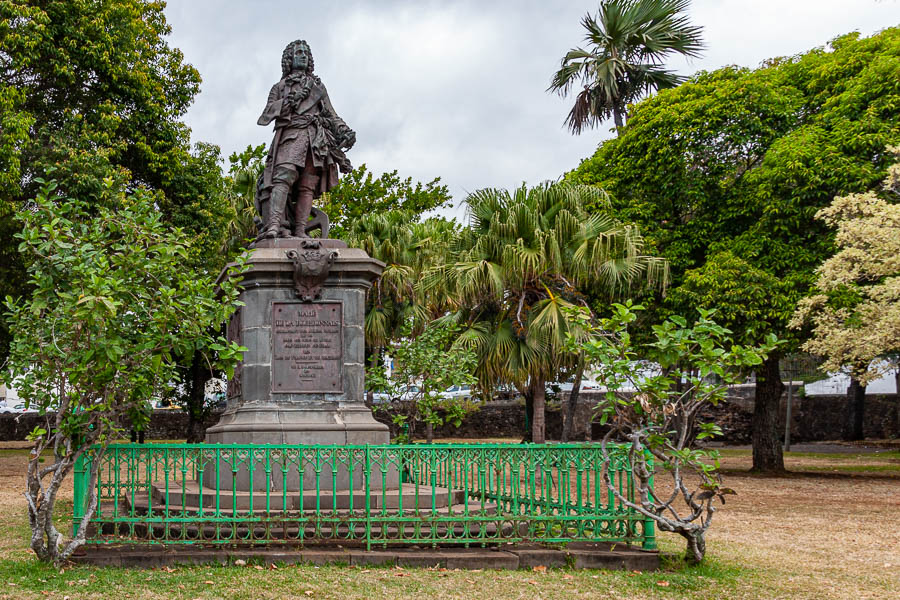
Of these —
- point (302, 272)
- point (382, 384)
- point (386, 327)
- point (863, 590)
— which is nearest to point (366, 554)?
point (302, 272)

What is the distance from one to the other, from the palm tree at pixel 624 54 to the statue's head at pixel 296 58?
1875cm

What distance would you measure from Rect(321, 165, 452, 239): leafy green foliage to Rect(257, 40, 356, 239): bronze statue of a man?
69.6 ft

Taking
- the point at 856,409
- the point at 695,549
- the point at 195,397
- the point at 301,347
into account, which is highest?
the point at 301,347

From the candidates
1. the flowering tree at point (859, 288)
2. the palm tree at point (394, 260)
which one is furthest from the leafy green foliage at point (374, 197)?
the flowering tree at point (859, 288)

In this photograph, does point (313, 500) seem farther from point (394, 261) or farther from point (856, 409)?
point (856, 409)

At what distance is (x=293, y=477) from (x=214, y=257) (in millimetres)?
15530

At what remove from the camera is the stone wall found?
112ft

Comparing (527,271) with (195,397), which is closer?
(527,271)

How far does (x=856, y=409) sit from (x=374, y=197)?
67.0ft

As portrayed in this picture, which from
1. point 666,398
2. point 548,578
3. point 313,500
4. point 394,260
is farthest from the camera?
point 394,260

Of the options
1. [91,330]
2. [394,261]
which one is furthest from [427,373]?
[394,261]

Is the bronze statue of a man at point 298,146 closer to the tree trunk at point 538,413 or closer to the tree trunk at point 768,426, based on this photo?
the tree trunk at point 538,413

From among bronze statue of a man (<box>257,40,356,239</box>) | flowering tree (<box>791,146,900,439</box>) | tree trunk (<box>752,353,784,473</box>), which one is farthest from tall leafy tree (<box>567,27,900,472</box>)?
bronze statue of a man (<box>257,40,356,239</box>)

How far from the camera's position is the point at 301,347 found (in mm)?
9172
